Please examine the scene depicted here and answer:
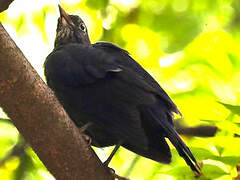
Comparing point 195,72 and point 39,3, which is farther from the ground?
point 39,3

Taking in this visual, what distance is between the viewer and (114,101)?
3.11m

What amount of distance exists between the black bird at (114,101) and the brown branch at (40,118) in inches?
16.7

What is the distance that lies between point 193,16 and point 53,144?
7.27 ft

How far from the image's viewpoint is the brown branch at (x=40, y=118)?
91.7 inches

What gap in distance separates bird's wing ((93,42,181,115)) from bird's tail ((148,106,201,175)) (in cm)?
7

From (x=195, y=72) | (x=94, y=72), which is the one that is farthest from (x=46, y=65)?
(x=195, y=72)

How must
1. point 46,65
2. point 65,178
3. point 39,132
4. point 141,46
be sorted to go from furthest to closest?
point 141,46, point 46,65, point 65,178, point 39,132

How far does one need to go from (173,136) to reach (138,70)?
663 mm

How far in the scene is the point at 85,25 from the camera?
4.57 meters

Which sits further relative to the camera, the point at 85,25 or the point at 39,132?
the point at 85,25

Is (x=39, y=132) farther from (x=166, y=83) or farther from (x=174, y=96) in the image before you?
(x=166, y=83)

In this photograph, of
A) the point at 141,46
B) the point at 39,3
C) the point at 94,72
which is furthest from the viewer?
the point at 141,46

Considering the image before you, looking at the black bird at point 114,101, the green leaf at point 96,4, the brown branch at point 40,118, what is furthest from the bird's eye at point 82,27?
the brown branch at point 40,118

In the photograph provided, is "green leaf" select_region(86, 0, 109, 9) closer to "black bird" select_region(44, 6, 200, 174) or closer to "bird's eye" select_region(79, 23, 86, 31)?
"bird's eye" select_region(79, 23, 86, 31)
